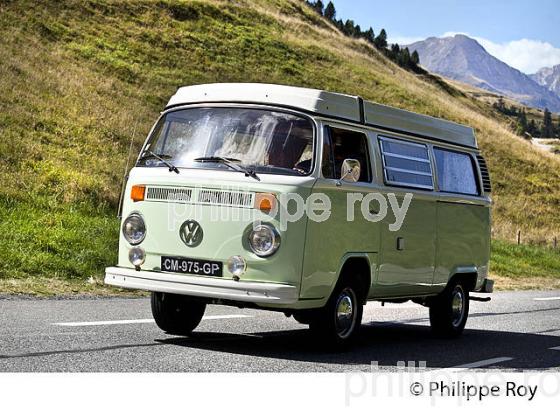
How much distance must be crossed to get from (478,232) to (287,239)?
15.3 feet

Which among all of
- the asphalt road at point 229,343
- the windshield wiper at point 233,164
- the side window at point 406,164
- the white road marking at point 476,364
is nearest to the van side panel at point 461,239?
the side window at point 406,164

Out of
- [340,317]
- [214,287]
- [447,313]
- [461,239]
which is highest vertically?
[461,239]

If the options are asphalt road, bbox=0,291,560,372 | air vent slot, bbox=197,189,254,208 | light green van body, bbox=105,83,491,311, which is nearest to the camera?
asphalt road, bbox=0,291,560,372

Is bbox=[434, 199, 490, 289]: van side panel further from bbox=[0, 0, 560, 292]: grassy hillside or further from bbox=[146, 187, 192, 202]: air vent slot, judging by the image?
bbox=[0, 0, 560, 292]: grassy hillside

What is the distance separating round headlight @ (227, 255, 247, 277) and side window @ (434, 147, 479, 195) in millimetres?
3728

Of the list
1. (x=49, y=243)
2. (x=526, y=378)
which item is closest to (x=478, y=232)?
(x=526, y=378)

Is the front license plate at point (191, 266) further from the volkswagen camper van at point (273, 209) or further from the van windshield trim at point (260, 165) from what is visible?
the van windshield trim at point (260, 165)

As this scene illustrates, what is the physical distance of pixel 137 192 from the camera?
888 cm

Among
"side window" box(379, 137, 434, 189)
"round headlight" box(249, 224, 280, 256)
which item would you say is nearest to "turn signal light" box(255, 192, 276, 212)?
"round headlight" box(249, 224, 280, 256)

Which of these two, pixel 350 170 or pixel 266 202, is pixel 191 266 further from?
pixel 350 170

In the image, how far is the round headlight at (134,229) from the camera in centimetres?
876

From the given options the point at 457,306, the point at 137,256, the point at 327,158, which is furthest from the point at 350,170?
the point at 457,306

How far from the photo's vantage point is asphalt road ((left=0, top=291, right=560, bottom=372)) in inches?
297

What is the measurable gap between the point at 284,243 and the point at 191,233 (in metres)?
0.96
